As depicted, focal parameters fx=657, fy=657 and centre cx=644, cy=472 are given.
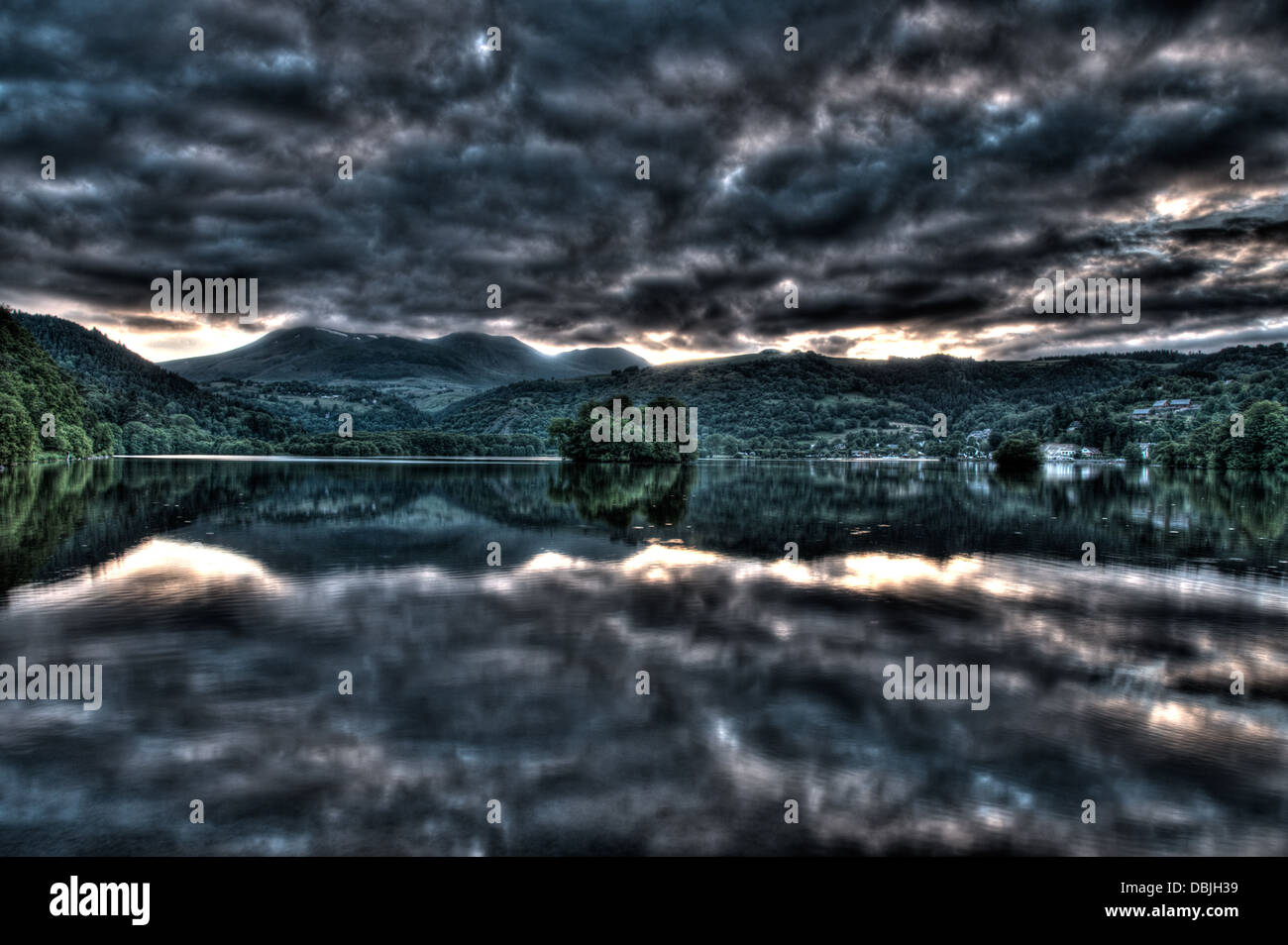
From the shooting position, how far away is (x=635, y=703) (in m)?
10.8

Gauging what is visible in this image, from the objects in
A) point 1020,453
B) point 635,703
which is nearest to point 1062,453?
point 1020,453

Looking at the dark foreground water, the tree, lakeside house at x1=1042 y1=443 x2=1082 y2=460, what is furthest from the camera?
lakeside house at x1=1042 y1=443 x2=1082 y2=460

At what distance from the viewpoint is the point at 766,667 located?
12461 millimetres

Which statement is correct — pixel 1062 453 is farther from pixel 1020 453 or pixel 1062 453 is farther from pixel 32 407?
pixel 32 407

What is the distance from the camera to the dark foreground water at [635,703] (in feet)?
24.0

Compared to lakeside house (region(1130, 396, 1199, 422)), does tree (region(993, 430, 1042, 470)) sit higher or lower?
lower

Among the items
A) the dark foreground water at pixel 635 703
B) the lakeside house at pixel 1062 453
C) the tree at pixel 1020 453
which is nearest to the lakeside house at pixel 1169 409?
the lakeside house at pixel 1062 453

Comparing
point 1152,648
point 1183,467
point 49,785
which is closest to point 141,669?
point 49,785

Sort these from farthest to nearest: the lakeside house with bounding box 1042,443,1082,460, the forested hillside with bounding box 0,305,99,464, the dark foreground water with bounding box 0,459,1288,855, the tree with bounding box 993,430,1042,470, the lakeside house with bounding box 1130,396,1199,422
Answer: the lakeside house with bounding box 1042,443,1082,460 → the lakeside house with bounding box 1130,396,1199,422 → the tree with bounding box 993,430,1042,470 → the forested hillside with bounding box 0,305,99,464 → the dark foreground water with bounding box 0,459,1288,855

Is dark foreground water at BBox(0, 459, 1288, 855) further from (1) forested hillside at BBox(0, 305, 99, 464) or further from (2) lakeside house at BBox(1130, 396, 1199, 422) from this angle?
(2) lakeside house at BBox(1130, 396, 1199, 422)

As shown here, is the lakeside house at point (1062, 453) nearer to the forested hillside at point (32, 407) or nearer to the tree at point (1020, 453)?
the tree at point (1020, 453)

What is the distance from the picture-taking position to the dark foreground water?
288 inches

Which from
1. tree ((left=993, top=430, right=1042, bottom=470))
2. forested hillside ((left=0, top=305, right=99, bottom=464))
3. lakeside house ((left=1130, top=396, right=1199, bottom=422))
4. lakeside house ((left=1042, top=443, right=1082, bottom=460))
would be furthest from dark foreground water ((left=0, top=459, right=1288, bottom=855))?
lakeside house ((left=1130, top=396, right=1199, bottom=422))
